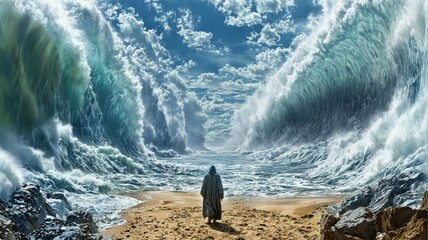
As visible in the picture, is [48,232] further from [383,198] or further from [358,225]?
[383,198]

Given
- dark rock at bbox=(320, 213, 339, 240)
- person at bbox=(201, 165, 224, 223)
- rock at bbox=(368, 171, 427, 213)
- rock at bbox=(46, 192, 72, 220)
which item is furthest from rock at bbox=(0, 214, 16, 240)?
rock at bbox=(368, 171, 427, 213)

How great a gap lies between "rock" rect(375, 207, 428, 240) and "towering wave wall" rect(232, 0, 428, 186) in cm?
539

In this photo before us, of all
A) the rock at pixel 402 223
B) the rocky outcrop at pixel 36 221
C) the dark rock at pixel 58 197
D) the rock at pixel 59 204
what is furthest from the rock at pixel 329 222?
the dark rock at pixel 58 197

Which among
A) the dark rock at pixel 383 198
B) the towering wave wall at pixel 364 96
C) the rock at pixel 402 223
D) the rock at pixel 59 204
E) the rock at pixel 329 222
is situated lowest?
the rock at pixel 402 223

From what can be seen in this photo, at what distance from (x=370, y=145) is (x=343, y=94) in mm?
11493

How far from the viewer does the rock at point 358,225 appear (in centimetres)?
619

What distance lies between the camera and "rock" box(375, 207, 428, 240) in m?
5.09

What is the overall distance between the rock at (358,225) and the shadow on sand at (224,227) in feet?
9.72

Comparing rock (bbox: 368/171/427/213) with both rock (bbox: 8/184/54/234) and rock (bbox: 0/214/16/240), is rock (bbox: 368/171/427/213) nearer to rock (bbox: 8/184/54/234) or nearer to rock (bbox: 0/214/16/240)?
rock (bbox: 8/184/54/234)

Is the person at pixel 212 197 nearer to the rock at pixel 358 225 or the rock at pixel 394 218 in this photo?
the rock at pixel 358 225

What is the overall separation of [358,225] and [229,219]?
15.4ft

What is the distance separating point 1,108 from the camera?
14789 millimetres

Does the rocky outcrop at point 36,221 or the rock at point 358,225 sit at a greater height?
the rocky outcrop at point 36,221

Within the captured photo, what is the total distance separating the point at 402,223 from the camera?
5711mm
